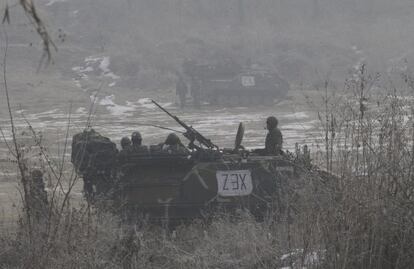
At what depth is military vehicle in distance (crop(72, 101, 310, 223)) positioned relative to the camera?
30.2 ft

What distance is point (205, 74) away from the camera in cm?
3219

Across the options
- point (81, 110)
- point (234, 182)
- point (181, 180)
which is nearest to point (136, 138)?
point (181, 180)

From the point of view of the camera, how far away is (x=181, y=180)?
9.32 metres

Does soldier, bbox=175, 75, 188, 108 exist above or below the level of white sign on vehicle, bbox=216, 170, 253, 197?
above

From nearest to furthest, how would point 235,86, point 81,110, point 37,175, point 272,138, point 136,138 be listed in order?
1. point 37,175
2. point 136,138
3. point 272,138
4. point 81,110
5. point 235,86

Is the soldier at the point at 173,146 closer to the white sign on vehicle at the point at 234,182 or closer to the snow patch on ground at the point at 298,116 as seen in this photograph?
the white sign on vehicle at the point at 234,182

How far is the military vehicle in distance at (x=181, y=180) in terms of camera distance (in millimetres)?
9203

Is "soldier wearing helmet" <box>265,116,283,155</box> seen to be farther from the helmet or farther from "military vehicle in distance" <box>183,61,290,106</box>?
"military vehicle in distance" <box>183,61,290,106</box>

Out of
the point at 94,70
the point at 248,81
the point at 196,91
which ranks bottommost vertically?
the point at 196,91

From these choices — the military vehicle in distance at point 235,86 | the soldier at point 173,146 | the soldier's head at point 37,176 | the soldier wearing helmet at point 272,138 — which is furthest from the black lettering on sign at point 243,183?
the military vehicle in distance at point 235,86

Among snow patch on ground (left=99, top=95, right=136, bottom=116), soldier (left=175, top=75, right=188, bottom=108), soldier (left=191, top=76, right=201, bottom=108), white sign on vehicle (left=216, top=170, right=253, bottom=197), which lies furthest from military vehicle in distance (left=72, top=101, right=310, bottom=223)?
soldier (left=191, top=76, right=201, bottom=108)

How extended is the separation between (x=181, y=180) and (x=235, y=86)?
22268 millimetres

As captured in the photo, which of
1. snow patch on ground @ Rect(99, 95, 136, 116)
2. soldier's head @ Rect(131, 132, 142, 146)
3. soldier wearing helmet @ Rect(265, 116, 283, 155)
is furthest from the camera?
snow patch on ground @ Rect(99, 95, 136, 116)

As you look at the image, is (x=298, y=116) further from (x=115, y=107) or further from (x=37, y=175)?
(x=37, y=175)
